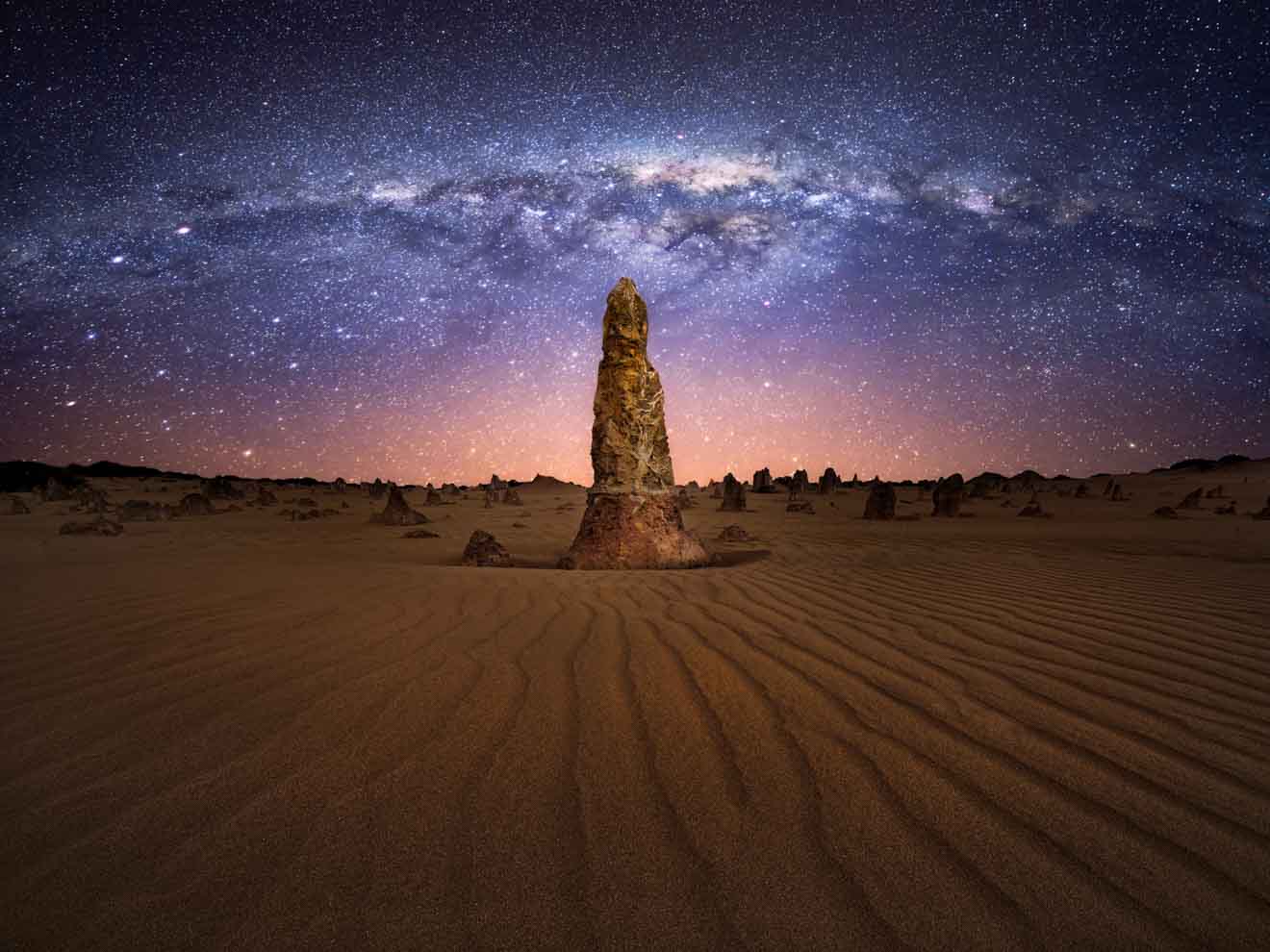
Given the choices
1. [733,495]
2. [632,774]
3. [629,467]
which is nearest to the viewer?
[632,774]

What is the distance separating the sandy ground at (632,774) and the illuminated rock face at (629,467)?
2472 mm

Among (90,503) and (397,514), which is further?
(90,503)

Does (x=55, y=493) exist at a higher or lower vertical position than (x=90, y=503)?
higher

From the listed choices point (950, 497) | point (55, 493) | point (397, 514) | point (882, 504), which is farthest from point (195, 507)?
point (950, 497)

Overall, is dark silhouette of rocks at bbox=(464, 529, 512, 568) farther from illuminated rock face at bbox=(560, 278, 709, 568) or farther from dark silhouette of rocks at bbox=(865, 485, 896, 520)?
dark silhouette of rocks at bbox=(865, 485, 896, 520)

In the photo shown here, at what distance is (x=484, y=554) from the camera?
24.3ft

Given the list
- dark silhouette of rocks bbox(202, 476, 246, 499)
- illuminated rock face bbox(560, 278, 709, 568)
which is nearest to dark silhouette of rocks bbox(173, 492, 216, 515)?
dark silhouette of rocks bbox(202, 476, 246, 499)

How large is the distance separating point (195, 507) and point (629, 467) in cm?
1617

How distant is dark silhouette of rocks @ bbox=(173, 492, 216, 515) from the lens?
56.3 feet

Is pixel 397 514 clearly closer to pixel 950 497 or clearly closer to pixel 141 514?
pixel 141 514

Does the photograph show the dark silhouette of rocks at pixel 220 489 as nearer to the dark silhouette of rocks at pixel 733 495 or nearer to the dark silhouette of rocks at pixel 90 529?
the dark silhouette of rocks at pixel 90 529

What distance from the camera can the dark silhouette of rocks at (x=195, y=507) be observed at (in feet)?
56.3

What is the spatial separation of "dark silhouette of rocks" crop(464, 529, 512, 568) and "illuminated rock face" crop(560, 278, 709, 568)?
2.76 ft

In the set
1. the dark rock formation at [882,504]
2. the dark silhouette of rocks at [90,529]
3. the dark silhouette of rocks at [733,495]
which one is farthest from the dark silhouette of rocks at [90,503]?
the dark rock formation at [882,504]
